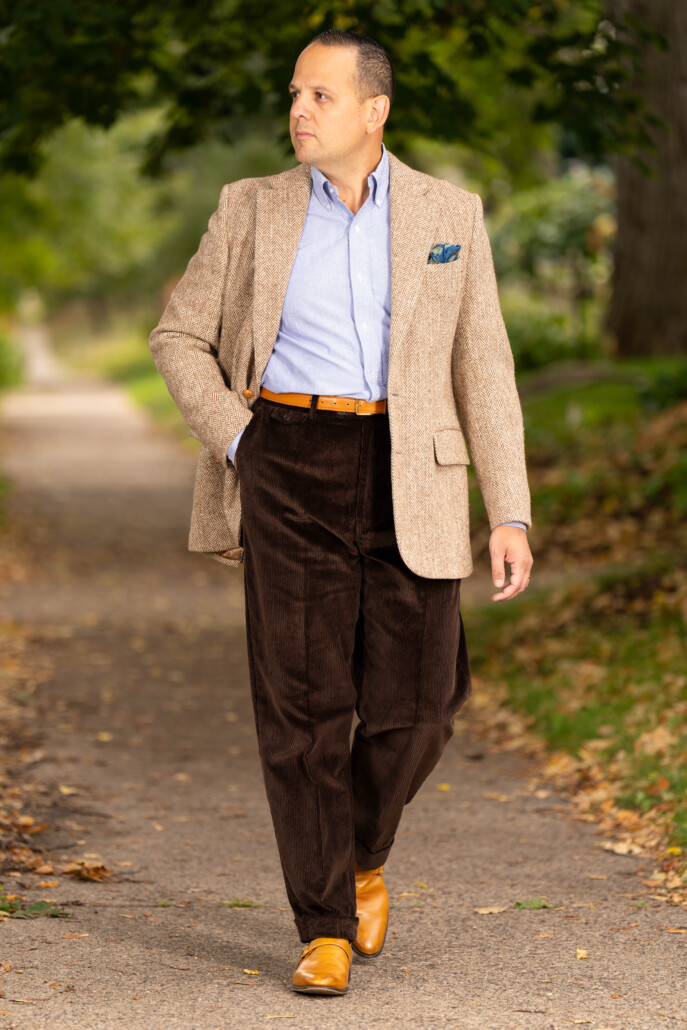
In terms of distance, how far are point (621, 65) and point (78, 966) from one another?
221 inches

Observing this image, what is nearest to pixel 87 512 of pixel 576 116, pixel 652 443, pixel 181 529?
pixel 181 529

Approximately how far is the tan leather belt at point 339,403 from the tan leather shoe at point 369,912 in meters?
1.24

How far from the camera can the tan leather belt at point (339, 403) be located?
3.53 meters

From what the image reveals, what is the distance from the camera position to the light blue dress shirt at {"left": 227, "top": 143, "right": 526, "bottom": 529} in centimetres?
353

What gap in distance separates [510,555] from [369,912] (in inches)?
42.0

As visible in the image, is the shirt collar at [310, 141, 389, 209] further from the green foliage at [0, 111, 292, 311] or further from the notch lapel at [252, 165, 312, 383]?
the green foliage at [0, 111, 292, 311]

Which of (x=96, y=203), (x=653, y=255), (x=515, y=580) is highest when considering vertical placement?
(x=96, y=203)

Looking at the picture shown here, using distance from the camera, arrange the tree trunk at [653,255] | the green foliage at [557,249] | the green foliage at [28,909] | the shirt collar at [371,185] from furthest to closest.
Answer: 1. the green foliage at [557,249]
2. the tree trunk at [653,255]
3. the green foliage at [28,909]
4. the shirt collar at [371,185]

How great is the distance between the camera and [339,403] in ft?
11.6

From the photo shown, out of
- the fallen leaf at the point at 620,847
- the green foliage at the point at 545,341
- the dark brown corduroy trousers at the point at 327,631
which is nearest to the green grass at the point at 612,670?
the fallen leaf at the point at 620,847

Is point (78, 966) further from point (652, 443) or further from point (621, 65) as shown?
point (652, 443)

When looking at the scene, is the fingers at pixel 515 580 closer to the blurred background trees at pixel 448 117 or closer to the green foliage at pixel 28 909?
the green foliage at pixel 28 909

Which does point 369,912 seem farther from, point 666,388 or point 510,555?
point 666,388

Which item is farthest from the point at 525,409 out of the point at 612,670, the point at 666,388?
the point at 612,670
